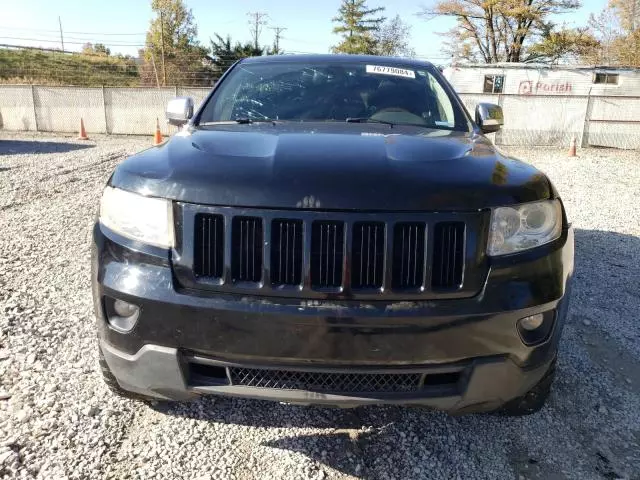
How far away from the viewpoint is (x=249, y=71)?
3.60 m

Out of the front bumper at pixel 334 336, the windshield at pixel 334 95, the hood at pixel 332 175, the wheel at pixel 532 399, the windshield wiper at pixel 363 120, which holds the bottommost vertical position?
the wheel at pixel 532 399

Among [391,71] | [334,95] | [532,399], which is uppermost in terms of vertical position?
[391,71]

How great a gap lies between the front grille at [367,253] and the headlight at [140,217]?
663mm

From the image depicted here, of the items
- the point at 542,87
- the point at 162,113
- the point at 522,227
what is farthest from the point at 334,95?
the point at 542,87

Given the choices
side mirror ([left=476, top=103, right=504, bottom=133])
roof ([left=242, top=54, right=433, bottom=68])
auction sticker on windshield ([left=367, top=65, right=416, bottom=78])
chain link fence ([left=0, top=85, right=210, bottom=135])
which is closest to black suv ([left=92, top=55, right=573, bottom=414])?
side mirror ([left=476, top=103, right=504, bottom=133])

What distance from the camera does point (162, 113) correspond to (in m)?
20.0

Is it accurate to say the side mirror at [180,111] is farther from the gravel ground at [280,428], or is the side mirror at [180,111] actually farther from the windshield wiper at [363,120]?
the gravel ground at [280,428]

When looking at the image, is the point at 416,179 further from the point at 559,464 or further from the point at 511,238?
Answer: the point at 559,464

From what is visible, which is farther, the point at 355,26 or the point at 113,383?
the point at 355,26

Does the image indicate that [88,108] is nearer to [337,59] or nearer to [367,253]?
[337,59]

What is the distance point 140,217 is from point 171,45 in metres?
48.4

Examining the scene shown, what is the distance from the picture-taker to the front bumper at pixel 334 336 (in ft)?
5.82

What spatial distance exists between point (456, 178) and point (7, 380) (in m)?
2.47

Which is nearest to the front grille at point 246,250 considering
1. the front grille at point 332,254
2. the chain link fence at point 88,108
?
the front grille at point 332,254
